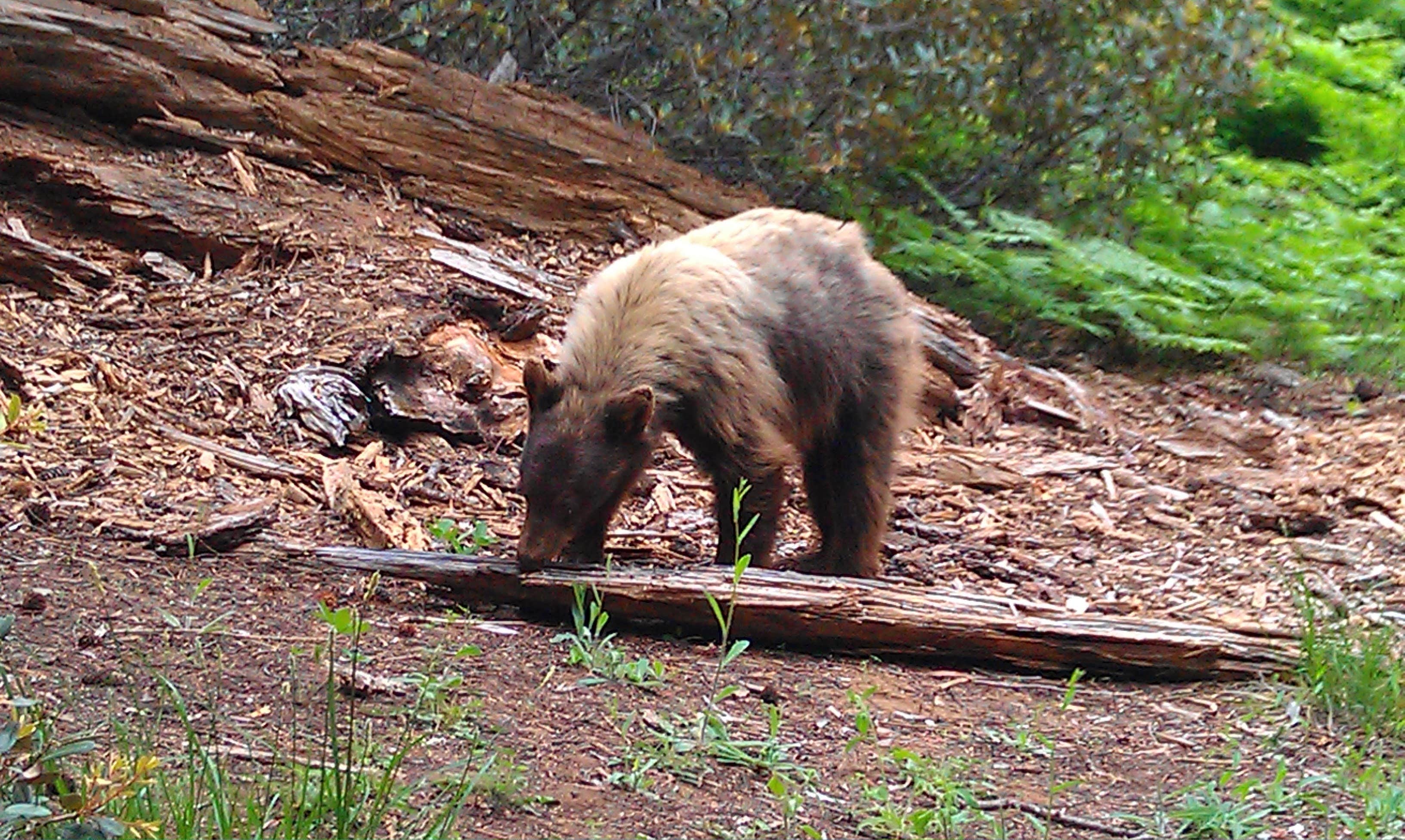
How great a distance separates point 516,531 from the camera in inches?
Answer: 266

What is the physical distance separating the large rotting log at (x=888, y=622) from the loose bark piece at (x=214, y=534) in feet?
1.16

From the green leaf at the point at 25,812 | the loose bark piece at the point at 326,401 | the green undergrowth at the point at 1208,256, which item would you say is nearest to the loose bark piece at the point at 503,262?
the loose bark piece at the point at 326,401

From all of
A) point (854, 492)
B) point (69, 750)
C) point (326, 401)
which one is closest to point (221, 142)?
point (326, 401)

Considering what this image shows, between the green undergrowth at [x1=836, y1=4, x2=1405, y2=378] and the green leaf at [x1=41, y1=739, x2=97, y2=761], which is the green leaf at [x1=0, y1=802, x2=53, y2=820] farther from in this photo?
the green undergrowth at [x1=836, y1=4, x2=1405, y2=378]

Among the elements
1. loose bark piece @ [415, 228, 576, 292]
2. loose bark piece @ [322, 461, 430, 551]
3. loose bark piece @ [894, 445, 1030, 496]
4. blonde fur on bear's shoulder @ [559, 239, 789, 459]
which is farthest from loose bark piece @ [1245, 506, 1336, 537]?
loose bark piece @ [322, 461, 430, 551]

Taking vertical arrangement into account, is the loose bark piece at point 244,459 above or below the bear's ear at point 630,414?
below

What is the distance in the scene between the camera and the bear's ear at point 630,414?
6.02 meters

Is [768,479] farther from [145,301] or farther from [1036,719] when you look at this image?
[145,301]

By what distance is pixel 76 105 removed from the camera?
8.52 m

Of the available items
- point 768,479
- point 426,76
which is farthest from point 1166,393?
point 426,76

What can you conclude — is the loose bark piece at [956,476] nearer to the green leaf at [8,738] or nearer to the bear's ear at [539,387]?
the bear's ear at [539,387]

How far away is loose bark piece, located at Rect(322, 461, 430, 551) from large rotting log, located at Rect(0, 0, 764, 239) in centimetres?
304

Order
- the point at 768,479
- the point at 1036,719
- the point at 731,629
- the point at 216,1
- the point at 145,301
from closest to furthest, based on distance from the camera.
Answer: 1. the point at 1036,719
2. the point at 731,629
3. the point at 768,479
4. the point at 145,301
5. the point at 216,1

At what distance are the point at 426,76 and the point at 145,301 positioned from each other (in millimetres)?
2690
